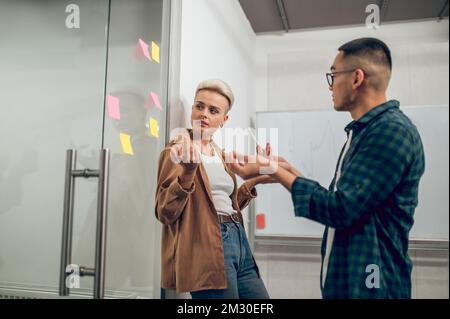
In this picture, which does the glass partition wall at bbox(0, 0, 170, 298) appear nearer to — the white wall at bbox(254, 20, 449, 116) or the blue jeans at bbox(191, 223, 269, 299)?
the blue jeans at bbox(191, 223, 269, 299)

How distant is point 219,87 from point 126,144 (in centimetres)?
35

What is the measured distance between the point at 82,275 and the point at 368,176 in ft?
2.87

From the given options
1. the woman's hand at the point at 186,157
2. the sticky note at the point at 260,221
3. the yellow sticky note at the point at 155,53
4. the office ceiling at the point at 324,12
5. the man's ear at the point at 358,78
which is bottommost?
the sticky note at the point at 260,221

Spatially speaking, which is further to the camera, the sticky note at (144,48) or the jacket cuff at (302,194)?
the sticky note at (144,48)

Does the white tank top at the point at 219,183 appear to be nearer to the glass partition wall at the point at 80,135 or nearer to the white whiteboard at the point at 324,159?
the white whiteboard at the point at 324,159

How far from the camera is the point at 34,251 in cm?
133

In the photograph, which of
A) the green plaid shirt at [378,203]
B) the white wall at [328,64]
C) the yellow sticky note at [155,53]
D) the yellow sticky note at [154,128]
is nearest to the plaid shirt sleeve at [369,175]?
the green plaid shirt at [378,203]

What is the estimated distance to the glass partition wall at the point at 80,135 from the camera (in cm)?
132

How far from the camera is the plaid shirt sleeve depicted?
3.62ft

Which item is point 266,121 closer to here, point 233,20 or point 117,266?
point 233,20

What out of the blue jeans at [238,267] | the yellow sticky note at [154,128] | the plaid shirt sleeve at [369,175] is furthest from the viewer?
the yellow sticky note at [154,128]

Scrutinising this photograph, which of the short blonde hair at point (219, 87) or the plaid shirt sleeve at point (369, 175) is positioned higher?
the short blonde hair at point (219, 87)

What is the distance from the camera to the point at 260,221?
4.08 ft
